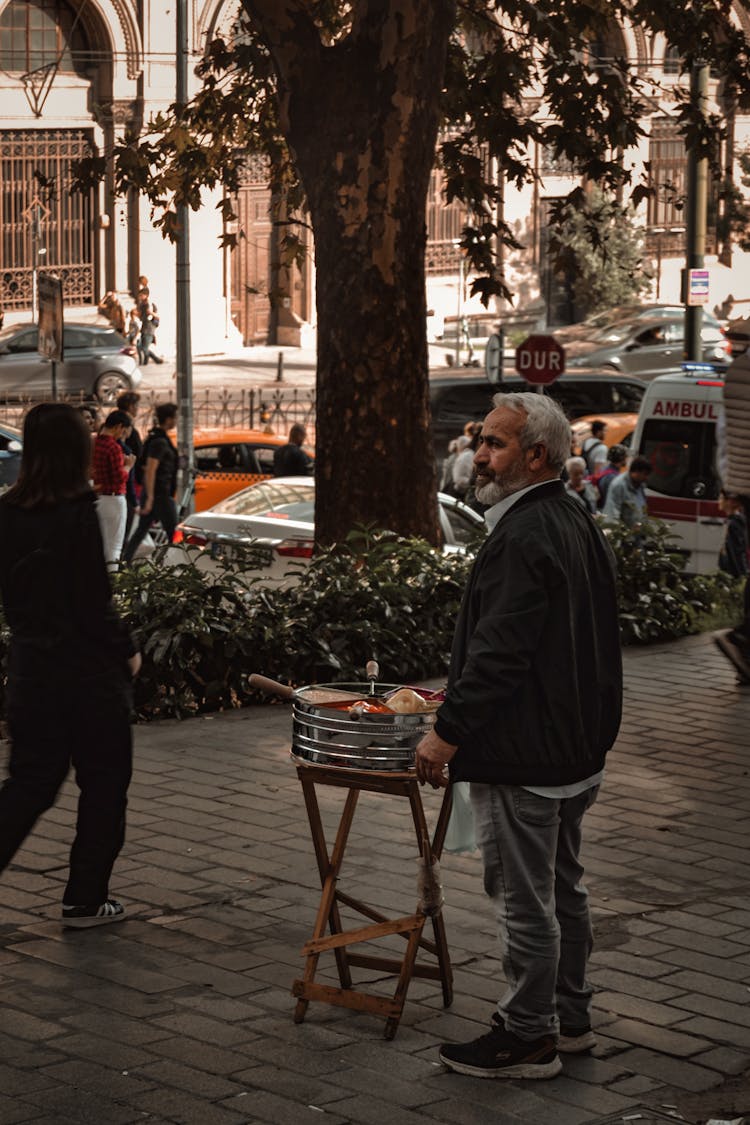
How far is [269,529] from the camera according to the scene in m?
13.9

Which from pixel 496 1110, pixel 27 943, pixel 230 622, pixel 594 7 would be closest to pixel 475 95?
pixel 594 7

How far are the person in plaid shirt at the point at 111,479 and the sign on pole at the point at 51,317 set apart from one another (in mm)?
839

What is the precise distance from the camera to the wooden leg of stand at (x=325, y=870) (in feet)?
18.2

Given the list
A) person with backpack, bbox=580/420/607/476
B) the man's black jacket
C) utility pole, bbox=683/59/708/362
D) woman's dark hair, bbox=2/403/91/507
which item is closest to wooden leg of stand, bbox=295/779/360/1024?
the man's black jacket

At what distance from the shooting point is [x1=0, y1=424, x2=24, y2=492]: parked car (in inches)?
881

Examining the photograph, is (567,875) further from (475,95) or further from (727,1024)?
(475,95)

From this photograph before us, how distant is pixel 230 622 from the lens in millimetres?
10672

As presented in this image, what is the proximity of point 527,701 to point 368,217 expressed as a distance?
747cm

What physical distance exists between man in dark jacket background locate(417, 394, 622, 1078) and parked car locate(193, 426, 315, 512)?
16585mm

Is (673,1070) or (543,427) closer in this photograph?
(543,427)

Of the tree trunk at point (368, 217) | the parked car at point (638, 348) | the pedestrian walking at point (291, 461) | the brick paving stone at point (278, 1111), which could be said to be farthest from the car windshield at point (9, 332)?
the brick paving stone at point (278, 1111)

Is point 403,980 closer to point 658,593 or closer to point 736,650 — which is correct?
point 736,650

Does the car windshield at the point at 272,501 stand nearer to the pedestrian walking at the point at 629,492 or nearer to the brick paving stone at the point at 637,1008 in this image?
the pedestrian walking at the point at 629,492

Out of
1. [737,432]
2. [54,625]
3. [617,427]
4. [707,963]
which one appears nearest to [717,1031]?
[707,963]
